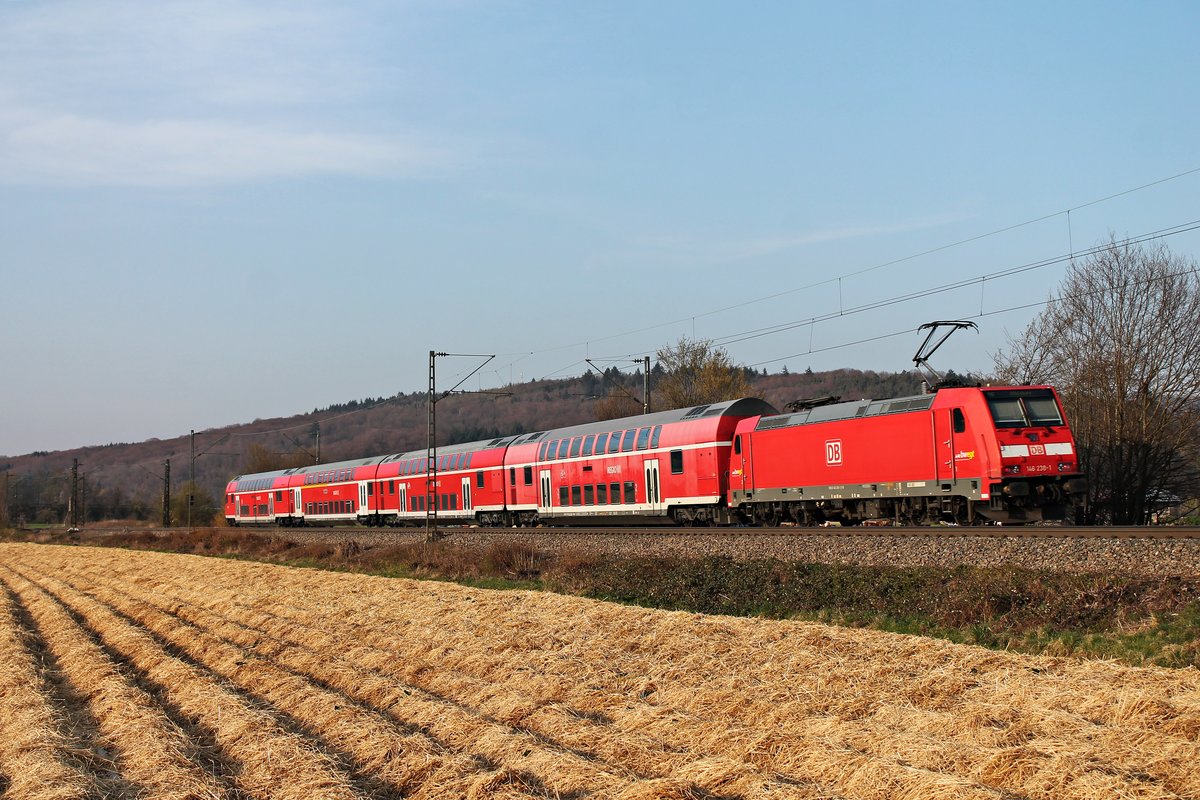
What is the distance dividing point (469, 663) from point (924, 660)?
239 inches

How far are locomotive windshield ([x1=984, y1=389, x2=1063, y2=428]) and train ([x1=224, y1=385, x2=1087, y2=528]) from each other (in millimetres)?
36

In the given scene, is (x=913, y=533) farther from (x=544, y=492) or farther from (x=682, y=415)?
(x=544, y=492)

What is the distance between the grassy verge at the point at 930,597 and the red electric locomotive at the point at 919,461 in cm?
800

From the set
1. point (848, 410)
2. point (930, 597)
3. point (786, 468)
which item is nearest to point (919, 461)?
point (848, 410)

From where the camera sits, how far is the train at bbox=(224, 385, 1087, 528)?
26703 millimetres

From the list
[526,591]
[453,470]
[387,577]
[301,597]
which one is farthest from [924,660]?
[453,470]

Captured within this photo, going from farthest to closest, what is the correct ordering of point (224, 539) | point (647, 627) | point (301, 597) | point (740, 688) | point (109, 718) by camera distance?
point (224, 539), point (301, 597), point (647, 627), point (109, 718), point (740, 688)

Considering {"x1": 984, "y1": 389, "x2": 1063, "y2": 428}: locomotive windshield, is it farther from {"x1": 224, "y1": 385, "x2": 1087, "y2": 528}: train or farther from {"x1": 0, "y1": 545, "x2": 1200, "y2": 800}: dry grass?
{"x1": 0, "y1": 545, "x2": 1200, "y2": 800}: dry grass

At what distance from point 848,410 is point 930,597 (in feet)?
50.6

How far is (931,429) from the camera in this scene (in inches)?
1109

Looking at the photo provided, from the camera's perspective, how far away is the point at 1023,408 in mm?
26844

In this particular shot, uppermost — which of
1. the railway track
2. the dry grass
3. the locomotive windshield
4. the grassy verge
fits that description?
the locomotive windshield

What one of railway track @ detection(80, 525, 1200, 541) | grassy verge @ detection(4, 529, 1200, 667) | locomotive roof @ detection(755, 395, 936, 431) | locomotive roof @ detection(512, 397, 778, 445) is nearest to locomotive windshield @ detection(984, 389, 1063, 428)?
locomotive roof @ detection(755, 395, 936, 431)

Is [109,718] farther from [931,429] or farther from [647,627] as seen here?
→ [931,429]
